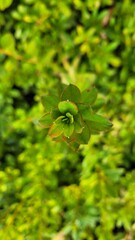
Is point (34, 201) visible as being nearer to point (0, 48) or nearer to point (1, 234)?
point (1, 234)

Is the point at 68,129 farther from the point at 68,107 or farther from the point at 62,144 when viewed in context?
the point at 62,144

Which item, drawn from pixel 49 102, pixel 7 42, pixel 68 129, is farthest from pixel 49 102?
pixel 7 42

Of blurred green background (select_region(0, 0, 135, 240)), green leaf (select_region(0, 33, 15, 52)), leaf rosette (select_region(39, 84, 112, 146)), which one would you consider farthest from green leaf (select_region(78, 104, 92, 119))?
green leaf (select_region(0, 33, 15, 52))

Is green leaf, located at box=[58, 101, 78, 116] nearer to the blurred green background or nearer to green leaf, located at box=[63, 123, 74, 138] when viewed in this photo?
green leaf, located at box=[63, 123, 74, 138]

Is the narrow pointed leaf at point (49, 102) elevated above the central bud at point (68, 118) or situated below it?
above

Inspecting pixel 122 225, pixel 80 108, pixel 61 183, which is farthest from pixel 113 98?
pixel 80 108

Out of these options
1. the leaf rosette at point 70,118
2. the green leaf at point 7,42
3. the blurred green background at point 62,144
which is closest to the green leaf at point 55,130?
the leaf rosette at point 70,118

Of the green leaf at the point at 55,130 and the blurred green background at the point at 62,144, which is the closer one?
the green leaf at the point at 55,130

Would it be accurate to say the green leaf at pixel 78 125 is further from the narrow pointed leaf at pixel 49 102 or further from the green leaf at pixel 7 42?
the green leaf at pixel 7 42

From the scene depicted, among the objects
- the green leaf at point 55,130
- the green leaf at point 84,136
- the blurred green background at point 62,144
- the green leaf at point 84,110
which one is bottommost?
the green leaf at point 84,136
